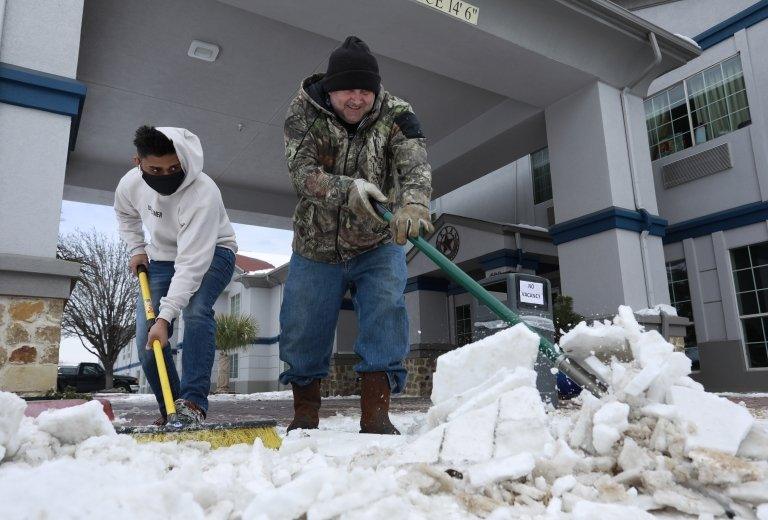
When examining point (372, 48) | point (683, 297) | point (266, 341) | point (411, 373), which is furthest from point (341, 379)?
point (266, 341)

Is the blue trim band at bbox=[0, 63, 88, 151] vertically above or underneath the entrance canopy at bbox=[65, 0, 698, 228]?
underneath

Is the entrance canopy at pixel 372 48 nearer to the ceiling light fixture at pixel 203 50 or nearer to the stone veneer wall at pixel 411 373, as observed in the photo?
the ceiling light fixture at pixel 203 50

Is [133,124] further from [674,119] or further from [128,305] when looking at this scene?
[128,305]

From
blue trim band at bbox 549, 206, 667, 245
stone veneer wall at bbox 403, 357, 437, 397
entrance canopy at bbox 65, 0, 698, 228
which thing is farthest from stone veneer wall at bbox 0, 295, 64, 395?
stone veneer wall at bbox 403, 357, 437, 397

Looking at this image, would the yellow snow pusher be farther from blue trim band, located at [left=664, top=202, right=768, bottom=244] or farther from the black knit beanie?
blue trim band, located at [left=664, top=202, right=768, bottom=244]

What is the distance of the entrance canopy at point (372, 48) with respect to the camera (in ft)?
17.3

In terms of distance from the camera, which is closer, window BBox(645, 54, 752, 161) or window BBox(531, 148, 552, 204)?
window BBox(645, 54, 752, 161)

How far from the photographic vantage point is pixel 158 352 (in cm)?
239

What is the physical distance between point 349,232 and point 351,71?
0.72m

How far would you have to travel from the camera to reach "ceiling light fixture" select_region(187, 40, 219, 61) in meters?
5.80

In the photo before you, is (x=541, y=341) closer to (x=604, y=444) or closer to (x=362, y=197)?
(x=604, y=444)

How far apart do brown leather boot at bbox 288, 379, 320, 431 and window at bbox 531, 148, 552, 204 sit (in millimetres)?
7996

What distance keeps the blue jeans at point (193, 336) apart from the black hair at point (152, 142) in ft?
1.88

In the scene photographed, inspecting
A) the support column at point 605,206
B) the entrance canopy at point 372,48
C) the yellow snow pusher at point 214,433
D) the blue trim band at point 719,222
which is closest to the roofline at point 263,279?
the entrance canopy at point 372,48
